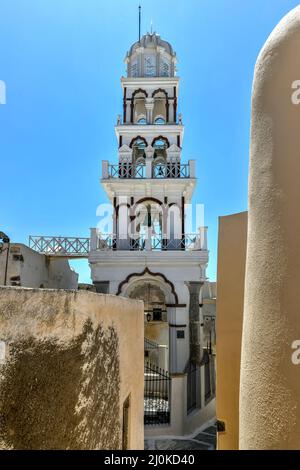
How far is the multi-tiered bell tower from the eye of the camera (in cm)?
1370

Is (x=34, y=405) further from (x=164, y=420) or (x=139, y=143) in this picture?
(x=139, y=143)

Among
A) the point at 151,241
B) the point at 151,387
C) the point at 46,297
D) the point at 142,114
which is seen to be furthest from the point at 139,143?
the point at 46,297

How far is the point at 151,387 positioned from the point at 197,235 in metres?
7.00

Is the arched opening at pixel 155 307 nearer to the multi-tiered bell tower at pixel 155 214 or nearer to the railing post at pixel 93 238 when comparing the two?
the multi-tiered bell tower at pixel 155 214

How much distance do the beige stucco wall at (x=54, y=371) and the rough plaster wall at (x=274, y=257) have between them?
4.07ft

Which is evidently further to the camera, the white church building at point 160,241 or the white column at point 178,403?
the white church building at point 160,241

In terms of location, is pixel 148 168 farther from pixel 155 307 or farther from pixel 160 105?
pixel 155 307

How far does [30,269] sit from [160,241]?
19.2 ft

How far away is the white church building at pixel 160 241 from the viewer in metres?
12.7

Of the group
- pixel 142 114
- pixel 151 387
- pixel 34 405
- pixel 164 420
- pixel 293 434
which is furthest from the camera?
pixel 142 114

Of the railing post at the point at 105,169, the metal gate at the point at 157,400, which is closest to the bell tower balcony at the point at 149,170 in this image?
the railing post at the point at 105,169

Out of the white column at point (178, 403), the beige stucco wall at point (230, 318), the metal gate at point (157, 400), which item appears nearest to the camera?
the beige stucco wall at point (230, 318)

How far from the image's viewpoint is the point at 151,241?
46.3 feet

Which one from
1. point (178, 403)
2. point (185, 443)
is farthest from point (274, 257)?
point (185, 443)
